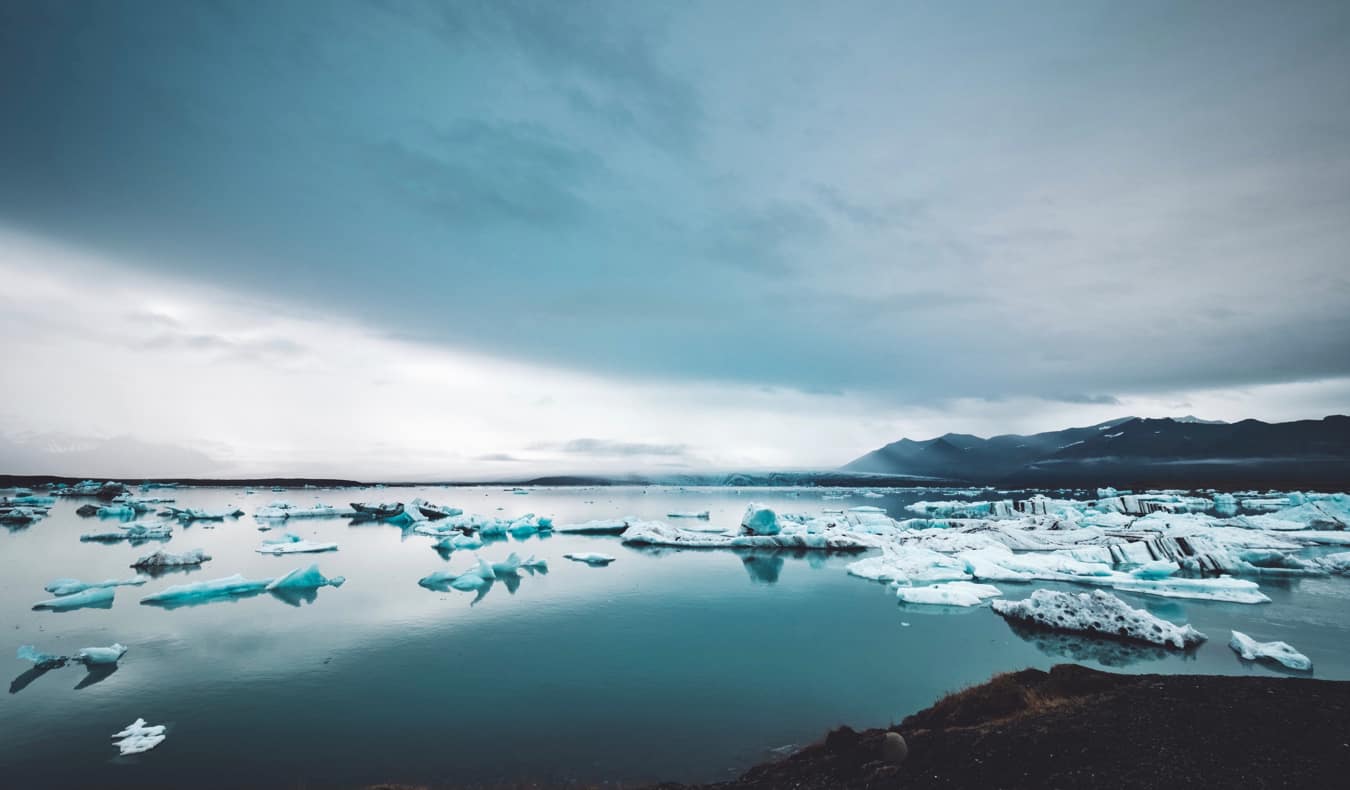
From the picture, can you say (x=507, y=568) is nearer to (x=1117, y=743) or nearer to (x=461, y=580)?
(x=461, y=580)

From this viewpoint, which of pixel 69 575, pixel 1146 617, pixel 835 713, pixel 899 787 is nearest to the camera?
pixel 899 787

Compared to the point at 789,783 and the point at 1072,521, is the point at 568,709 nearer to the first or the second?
the point at 789,783

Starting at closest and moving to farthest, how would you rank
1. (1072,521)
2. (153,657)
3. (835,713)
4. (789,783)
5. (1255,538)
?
(789,783)
(835,713)
(153,657)
(1255,538)
(1072,521)

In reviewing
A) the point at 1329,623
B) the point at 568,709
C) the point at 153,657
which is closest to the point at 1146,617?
the point at 1329,623

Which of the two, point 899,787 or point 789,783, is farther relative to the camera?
point 789,783

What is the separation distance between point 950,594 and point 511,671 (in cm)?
1608

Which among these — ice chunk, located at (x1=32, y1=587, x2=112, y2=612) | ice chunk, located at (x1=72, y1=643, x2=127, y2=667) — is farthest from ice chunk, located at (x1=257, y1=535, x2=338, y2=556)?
ice chunk, located at (x1=72, y1=643, x2=127, y2=667)

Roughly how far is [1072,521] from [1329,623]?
74.1ft

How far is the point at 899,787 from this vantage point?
20.0 ft

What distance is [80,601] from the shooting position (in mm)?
18578

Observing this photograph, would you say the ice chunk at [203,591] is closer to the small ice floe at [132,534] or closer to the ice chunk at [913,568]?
the small ice floe at [132,534]

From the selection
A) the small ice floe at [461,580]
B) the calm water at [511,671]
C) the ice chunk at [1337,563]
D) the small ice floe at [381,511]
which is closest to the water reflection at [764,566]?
the calm water at [511,671]

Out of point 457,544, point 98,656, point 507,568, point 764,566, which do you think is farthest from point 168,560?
point 764,566

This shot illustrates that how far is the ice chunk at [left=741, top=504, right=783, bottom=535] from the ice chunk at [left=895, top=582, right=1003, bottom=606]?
16.9 meters
